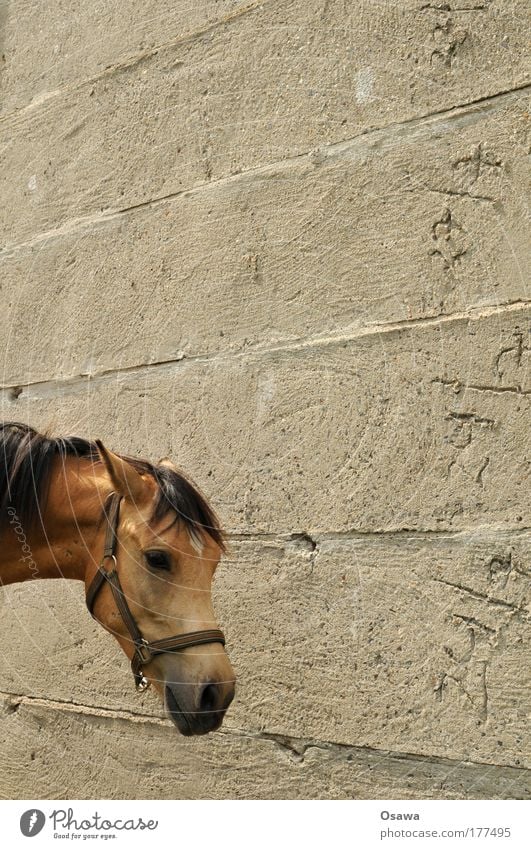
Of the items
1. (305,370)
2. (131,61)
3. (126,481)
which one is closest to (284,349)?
(305,370)

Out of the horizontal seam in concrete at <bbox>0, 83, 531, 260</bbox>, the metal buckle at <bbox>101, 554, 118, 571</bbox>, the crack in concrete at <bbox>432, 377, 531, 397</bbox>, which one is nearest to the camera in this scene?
the metal buckle at <bbox>101, 554, 118, 571</bbox>

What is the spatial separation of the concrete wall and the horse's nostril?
0.62 metres

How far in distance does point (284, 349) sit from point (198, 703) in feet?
3.93

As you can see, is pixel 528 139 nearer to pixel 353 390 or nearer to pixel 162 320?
pixel 353 390

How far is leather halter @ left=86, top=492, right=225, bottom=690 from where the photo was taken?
228 centimetres

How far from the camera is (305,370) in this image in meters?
3.00

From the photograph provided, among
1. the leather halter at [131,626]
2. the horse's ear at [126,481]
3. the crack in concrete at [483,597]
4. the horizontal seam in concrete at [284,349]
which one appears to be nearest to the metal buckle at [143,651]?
the leather halter at [131,626]

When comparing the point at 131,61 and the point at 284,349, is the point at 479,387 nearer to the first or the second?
the point at 284,349

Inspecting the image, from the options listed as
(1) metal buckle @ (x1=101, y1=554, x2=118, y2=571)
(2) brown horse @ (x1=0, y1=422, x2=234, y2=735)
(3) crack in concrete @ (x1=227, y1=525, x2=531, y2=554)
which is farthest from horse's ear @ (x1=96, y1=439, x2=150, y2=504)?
(3) crack in concrete @ (x1=227, y1=525, x2=531, y2=554)

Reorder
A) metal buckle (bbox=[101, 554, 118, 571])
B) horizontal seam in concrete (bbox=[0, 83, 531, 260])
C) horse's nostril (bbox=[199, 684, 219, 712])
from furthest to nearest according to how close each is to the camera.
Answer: horizontal seam in concrete (bbox=[0, 83, 531, 260])
metal buckle (bbox=[101, 554, 118, 571])
horse's nostril (bbox=[199, 684, 219, 712])

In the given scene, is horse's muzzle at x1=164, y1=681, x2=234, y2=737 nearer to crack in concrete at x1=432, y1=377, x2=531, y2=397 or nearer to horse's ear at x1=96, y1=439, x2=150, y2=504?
horse's ear at x1=96, y1=439, x2=150, y2=504

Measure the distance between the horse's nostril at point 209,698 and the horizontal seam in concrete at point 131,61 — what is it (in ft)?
7.40

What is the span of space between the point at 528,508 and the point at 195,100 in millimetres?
1831

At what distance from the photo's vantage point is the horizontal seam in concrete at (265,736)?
2594 millimetres
